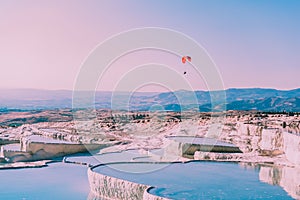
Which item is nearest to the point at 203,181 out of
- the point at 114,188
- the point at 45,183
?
the point at 114,188

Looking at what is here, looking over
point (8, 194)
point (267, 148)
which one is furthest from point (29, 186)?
point (267, 148)

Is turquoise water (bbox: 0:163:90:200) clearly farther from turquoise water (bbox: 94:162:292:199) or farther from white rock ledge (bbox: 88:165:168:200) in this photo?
turquoise water (bbox: 94:162:292:199)

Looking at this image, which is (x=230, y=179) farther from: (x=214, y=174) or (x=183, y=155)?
(x=183, y=155)

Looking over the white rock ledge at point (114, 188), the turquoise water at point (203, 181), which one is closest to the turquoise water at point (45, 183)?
the white rock ledge at point (114, 188)

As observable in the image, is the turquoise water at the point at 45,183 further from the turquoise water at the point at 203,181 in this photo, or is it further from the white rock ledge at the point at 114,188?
the turquoise water at the point at 203,181

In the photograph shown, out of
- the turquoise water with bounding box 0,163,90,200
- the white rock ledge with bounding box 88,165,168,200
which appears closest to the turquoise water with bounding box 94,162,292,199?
the white rock ledge with bounding box 88,165,168,200

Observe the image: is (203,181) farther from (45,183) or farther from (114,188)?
(45,183)
